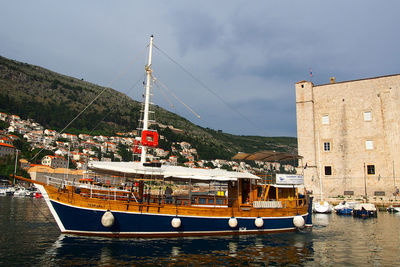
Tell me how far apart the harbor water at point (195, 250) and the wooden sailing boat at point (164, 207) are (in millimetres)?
579

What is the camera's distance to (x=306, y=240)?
1744 cm

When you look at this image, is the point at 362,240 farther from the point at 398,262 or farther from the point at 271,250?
the point at 271,250

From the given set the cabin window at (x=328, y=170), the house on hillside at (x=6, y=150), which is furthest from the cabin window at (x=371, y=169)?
the house on hillside at (x=6, y=150)

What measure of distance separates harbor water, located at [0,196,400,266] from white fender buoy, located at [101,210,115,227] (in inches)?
31.8

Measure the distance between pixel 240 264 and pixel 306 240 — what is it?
7.25 meters

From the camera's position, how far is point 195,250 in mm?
13805

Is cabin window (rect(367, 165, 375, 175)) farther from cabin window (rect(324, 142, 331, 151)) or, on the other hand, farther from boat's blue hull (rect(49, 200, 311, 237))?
boat's blue hull (rect(49, 200, 311, 237))

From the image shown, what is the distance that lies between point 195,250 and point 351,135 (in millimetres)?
39630

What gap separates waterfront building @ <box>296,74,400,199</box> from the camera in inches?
1702

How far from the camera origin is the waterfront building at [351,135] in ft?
142

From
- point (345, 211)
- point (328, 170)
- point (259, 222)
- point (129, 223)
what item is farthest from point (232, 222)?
point (328, 170)

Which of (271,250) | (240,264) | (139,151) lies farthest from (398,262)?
(139,151)

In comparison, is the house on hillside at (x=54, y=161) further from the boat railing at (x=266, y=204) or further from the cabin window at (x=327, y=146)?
the boat railing at (x=266, y=204)

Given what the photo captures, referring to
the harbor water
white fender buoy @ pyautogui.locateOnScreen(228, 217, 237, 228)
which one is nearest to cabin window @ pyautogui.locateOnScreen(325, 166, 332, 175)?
the harbor water
